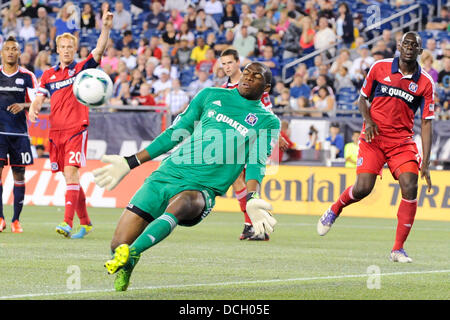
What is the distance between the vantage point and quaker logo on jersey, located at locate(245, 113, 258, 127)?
809cm

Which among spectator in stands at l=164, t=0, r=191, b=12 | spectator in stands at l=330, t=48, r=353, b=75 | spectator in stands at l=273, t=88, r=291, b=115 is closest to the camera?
spectator in stands at l=273, t=88, r=291, b=115

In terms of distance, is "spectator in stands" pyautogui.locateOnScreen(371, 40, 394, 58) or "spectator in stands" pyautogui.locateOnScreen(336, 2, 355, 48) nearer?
"spectator in stands" pyautogui.locateOnScreen(371, 40, 394, 58)

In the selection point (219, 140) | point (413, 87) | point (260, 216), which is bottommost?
point (260, 216)

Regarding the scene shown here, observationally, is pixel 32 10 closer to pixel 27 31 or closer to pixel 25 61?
pixel 27 31

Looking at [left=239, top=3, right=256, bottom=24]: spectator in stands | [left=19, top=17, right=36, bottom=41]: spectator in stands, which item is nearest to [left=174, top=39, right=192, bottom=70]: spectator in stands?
Answer: [left=239, top=3, right=256, bottom=24]: spectator in stands

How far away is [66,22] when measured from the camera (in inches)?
1104

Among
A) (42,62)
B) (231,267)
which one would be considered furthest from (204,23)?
(231,267)

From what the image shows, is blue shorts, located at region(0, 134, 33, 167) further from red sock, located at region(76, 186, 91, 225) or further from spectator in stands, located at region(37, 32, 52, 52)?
spectator in stands, located at region(37, 32, 52, 52)

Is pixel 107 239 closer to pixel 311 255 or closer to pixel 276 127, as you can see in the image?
pixel 311 255

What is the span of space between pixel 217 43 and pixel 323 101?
18.2ft

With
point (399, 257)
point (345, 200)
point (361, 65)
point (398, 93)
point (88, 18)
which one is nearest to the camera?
point (399, 257)

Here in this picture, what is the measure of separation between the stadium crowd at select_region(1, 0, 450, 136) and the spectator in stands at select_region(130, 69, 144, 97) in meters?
0.03

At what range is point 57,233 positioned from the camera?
1344 cm

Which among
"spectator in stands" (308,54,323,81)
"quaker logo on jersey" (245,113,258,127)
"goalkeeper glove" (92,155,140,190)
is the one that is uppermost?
Result: "spectator in stands" (308,54,323,81)
